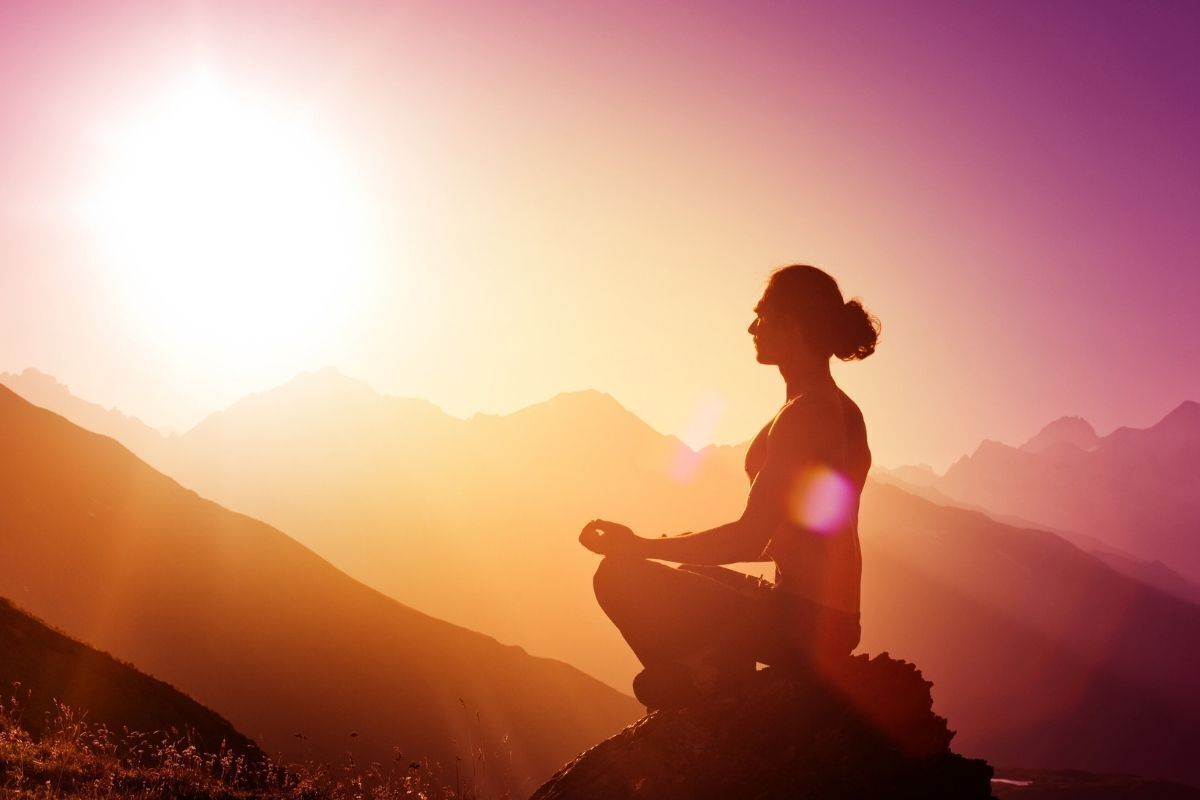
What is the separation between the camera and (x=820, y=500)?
13.2 ft

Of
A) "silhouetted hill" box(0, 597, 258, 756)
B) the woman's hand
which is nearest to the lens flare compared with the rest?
the woman's hand

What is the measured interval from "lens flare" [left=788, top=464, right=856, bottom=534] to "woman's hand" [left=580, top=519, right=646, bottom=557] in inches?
35.6

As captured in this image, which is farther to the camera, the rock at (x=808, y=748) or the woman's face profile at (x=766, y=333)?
the woman's face profile at (x=766, y=333)

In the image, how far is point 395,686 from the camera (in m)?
91.5

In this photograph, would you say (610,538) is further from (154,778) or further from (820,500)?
(154,778)

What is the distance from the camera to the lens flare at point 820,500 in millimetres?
3951

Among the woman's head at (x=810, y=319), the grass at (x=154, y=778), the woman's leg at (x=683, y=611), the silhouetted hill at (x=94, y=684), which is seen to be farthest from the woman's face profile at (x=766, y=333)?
the silhouetted hill at (x=94, y=684)

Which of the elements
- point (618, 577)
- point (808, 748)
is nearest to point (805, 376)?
point (618, 577)

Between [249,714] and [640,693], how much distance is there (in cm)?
8346

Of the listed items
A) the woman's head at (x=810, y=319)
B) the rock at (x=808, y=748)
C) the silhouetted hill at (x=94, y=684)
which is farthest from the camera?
the silhouetted hill at (x=94, y=684)

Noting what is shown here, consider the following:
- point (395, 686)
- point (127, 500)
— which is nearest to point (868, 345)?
point (395, 686)

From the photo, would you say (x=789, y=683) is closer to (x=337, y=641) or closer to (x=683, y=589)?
(x=683, y=589)

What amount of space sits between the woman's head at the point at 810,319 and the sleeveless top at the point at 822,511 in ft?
1.02

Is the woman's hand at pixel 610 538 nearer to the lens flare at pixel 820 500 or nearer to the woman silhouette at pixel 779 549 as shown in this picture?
the woman silhouette at pixel 779 549
